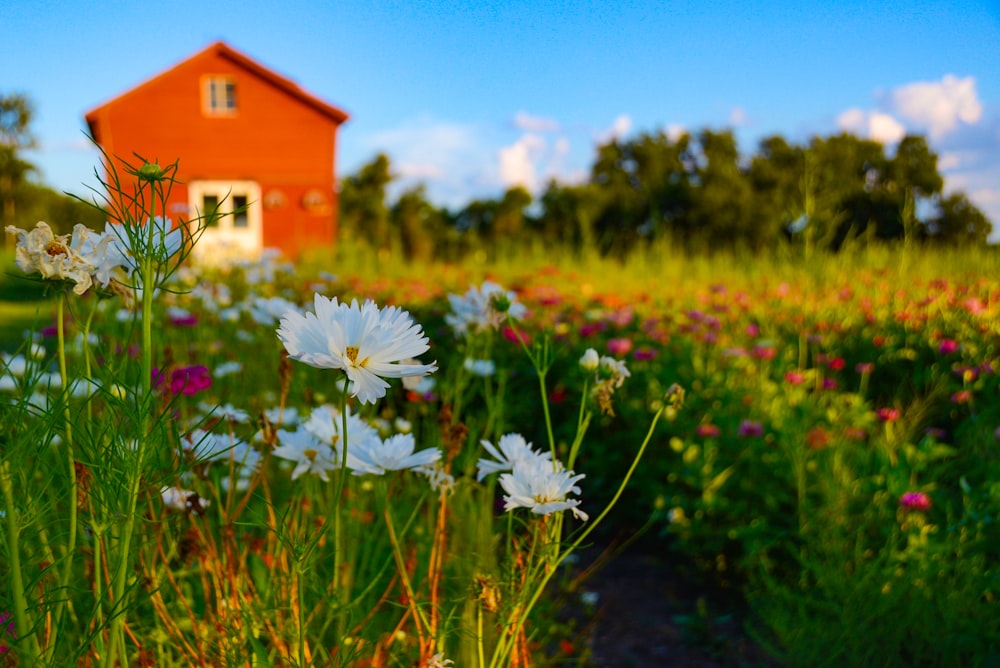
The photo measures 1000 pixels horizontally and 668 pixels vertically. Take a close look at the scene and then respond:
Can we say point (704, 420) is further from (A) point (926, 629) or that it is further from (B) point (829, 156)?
(B) point (829, 156)

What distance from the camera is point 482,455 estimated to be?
8.29 feet

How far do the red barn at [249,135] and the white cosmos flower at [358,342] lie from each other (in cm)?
1517

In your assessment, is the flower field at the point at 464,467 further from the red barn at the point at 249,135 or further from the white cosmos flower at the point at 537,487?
the red barn at the point at 249,135

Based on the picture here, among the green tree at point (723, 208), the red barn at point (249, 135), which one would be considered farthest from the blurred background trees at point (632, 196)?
the red barn at point (249, 135)

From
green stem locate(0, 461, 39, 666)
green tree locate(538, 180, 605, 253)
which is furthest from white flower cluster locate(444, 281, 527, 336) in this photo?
green tree locate(538, 180, 605, 253)

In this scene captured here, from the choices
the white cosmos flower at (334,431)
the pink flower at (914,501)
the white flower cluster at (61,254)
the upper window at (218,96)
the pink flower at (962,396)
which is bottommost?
the pink flower at (914,501)

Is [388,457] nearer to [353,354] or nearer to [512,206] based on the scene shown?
[353,354]

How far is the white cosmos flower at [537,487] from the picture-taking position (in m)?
0.91

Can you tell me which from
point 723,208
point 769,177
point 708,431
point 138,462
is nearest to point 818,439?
point 708,431

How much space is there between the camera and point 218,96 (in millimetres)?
15688

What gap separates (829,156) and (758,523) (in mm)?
21605

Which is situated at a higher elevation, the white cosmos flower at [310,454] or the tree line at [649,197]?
the tree line at [649,197]

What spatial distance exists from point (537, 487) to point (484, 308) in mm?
512

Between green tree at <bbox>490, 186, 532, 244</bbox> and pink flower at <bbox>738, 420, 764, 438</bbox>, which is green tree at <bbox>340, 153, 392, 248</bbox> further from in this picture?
pink flower at <bbox>738, 420, 764, 438</bbox>
